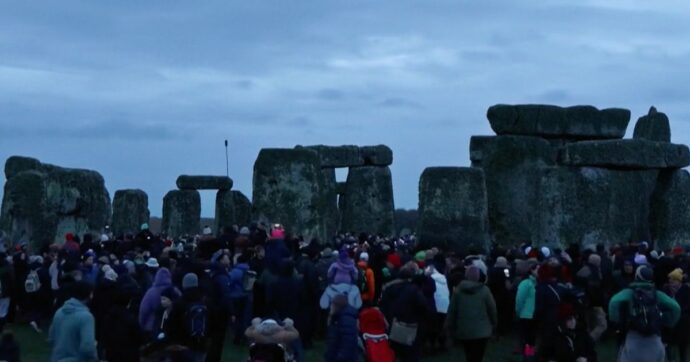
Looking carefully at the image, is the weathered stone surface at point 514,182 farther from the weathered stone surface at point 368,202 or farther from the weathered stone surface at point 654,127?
the weathered stone surface at point 368,202

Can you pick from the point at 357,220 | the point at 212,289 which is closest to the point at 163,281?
the point at 212,289

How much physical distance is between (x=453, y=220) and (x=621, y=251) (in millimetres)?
8063

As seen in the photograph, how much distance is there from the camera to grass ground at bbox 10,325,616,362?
18.0 metres

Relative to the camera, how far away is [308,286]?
18094mm

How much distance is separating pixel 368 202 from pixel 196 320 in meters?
29.0

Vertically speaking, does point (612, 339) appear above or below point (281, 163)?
below

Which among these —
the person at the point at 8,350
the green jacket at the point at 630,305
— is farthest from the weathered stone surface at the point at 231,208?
the person at the point at 8,350

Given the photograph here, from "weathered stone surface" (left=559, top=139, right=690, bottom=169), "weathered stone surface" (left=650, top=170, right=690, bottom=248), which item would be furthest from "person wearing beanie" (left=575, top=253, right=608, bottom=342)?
"weathered stone surface" (left=650, top=170, right=690, bottom=248)

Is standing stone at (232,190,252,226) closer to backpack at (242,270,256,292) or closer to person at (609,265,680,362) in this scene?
backpack at (242,270,256,292)

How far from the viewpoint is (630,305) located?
13.3 m

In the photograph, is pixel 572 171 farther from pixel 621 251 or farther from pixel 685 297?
pixel 685 297

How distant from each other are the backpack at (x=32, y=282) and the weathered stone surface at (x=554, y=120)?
16.8 metres

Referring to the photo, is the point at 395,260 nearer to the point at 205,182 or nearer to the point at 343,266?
the point at 343,266

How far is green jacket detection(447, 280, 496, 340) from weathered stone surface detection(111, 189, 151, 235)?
31.6 meters
